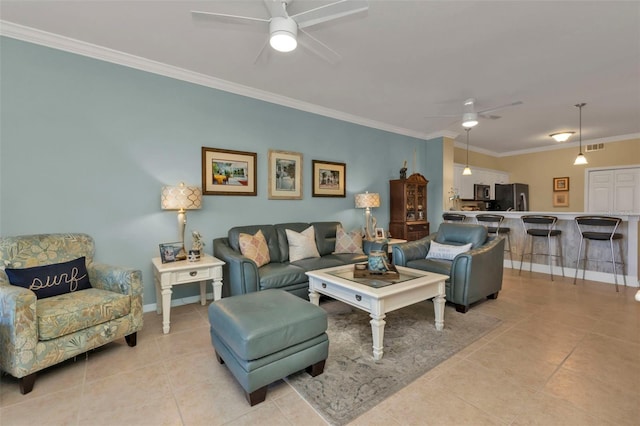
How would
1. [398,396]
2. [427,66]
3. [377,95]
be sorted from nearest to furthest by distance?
[398,396], [427,66], [377,95]

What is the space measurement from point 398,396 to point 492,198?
759 cm

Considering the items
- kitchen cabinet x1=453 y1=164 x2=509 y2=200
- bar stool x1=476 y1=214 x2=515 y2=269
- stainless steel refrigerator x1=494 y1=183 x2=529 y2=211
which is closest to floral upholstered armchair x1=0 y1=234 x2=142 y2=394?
bar stool x1=476 y1=214 x2=515 y2=269

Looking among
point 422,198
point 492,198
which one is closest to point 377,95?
point 422,198

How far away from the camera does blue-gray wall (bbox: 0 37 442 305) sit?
261 cm

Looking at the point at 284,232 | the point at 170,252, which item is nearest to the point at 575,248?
the point at 284,232

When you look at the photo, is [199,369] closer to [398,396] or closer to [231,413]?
[231,413]

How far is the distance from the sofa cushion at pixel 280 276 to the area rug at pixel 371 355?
52cm

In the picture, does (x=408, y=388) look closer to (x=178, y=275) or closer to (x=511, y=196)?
(x=178, y=275)

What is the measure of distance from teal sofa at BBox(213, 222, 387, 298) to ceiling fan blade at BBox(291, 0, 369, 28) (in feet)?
7.07

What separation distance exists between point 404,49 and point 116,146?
3.12 meters

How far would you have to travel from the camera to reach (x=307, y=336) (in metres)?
1.89

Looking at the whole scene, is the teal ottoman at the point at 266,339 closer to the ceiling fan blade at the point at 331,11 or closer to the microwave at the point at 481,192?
the ceiling fan blade at the point at 331,11

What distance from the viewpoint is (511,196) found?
7512 millimetres

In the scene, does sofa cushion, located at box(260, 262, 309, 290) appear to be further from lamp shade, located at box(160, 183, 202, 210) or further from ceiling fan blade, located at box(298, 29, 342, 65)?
ceiling fan blade, located at box(298, 29, 342, 65)
